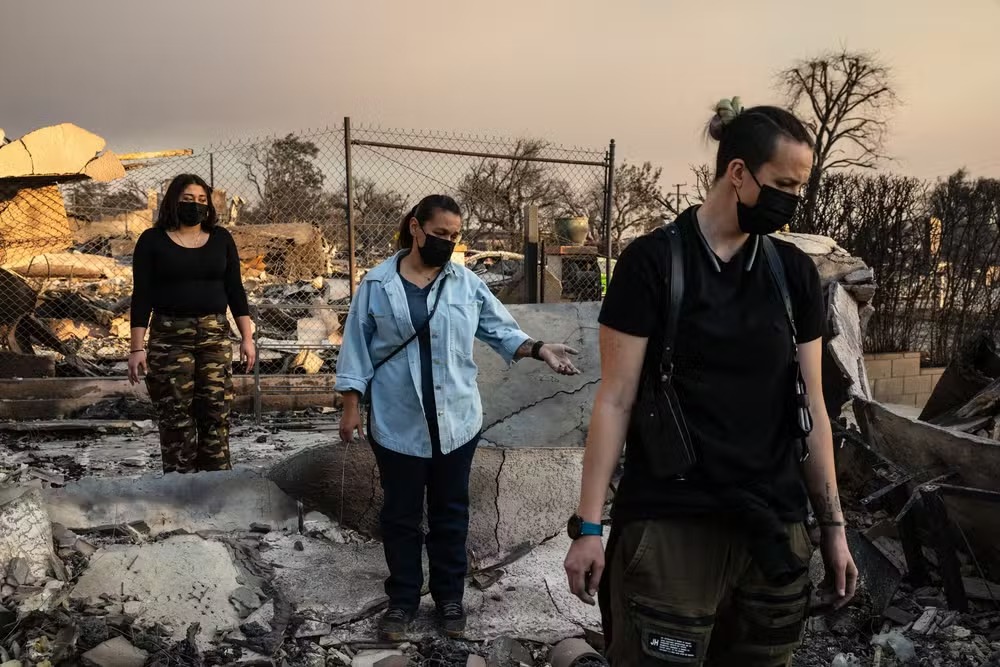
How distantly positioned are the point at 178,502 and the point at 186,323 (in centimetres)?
96

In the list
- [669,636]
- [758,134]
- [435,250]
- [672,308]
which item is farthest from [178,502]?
[758,134]

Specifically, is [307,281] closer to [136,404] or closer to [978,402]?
[136,404]

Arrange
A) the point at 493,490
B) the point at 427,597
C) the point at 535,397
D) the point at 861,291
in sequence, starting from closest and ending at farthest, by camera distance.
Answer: the point at 427,597 → the point at 493,490 → the point at 535,397 → the point at 861,291

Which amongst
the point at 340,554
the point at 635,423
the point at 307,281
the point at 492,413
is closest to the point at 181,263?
the point at 340,554

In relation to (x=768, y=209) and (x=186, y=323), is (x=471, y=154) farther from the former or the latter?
(x=768, y=209)

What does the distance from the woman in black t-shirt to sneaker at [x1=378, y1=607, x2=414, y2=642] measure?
5.44 ft

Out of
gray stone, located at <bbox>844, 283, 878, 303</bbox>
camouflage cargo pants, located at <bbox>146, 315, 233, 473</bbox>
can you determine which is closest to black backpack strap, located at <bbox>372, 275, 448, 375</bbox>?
camouflage cargo pants, located at <bbox>146, 315, 233, 473</bbox>

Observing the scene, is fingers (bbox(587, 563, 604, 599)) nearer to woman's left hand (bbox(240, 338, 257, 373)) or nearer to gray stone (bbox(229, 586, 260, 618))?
gray stone (bbox(229, 586, 260, 618))

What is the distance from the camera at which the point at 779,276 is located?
178 cm

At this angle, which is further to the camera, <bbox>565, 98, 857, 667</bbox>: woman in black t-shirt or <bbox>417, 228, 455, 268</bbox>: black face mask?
<bbox>417, 228, 455, 268</bbox>: black face mask

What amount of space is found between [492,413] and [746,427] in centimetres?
345

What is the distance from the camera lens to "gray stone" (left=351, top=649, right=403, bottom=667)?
3080mm

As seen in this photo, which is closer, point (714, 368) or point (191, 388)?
point (714, 368)

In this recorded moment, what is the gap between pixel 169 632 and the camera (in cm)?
316
